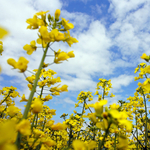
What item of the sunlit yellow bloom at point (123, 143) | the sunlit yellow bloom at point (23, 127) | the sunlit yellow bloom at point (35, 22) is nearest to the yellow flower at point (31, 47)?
the sunlit yellow bloom at point (35, 22)

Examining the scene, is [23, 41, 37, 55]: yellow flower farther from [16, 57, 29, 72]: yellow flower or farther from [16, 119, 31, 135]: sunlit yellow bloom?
[16, 119, 31, 135]: sunlit yellow bloom

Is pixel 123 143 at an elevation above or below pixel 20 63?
below

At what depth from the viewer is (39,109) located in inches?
57.5

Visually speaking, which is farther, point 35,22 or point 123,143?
point 35,22

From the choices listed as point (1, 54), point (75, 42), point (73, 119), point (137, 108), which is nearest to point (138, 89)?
point (137, 108)

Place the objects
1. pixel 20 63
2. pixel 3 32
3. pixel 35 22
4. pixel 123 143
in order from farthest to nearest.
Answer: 1. pixel 35 22
2. pixel 20 63
3. pixel 123 143
4. pixel 3 32

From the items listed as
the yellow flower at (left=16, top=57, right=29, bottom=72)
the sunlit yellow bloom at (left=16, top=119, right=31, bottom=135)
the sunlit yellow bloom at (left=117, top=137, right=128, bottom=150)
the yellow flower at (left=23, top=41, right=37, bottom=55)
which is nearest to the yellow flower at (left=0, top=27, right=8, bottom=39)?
the sunlit yellow bloom at (left=16, top=119, right=31, bottom=135)

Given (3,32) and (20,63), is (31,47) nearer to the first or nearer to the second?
(20,63)

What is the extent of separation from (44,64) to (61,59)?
292 millimetres

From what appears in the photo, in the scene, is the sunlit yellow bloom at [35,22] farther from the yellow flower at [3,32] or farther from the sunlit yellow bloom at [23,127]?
the sunlit yellow bloom at [23,127]

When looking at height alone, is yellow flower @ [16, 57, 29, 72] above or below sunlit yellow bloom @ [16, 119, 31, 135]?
above

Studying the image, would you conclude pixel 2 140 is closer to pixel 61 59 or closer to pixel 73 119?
pixel 61 59

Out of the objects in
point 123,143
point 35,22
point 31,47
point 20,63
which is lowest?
point 123,143

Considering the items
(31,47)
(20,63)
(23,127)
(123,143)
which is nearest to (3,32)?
(23,127)
